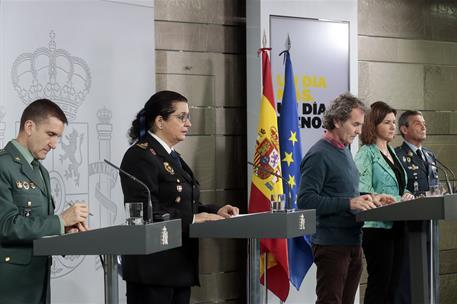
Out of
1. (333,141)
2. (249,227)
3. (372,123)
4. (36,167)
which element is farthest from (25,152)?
(372,123)

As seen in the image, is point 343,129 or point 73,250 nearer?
point 73,250

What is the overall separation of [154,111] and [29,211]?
0.82m

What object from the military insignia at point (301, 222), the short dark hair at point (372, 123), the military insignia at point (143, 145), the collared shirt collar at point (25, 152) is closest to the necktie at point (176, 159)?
the military insignia at point (143, 145)

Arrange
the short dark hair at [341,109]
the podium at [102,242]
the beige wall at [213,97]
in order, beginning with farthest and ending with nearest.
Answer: the beige wall at [213,97] → the short dark hair at [341,109] → the podium at [102,242]

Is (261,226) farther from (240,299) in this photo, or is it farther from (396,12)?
(396,12)

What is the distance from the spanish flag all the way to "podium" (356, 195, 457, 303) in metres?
1.30

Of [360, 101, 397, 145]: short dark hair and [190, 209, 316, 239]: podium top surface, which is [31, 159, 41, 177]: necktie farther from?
[360, 101, 397, 145]: short dark hair

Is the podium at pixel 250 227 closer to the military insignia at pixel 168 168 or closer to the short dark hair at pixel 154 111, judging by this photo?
the military insignia at pixel 168 168

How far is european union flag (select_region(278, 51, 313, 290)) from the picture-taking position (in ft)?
18.1

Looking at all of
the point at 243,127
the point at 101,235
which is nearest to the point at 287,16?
the point at 243,127

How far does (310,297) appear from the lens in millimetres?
5863

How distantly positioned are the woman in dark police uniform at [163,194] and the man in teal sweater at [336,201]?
0.66 meters

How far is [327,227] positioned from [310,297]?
1615 mm

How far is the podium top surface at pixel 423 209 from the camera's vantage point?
12.8 ft
